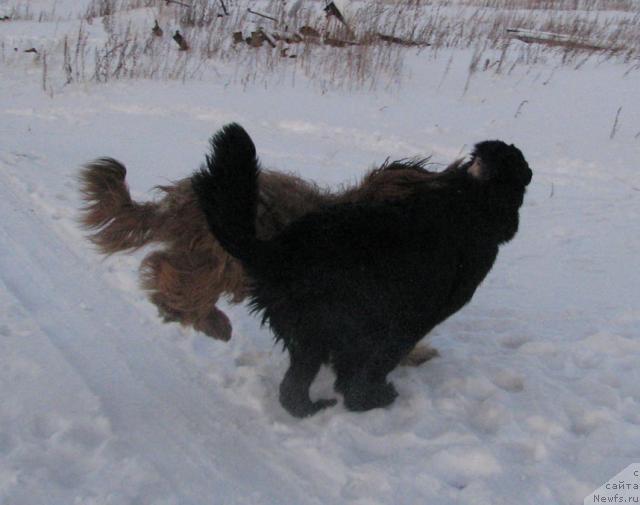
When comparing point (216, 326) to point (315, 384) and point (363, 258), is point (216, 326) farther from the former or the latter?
point (363, 258)

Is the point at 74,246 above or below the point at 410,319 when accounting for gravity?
below

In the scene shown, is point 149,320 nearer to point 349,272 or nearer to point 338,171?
point 349,272

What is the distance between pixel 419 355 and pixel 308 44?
6807mm

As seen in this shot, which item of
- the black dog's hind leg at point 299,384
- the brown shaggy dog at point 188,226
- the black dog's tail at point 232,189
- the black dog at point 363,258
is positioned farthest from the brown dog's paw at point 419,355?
the black dog's tail at point 232,189

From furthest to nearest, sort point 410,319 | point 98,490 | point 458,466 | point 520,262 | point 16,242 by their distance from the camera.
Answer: point 520,262 < point 16,242 < point 410,319 < point 458,466 < point 98,490

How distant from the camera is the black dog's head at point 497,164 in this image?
281 centimetres

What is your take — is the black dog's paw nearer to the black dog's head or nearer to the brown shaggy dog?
the brown shaggy dog

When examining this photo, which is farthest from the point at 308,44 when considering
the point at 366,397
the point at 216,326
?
the point at 366,397

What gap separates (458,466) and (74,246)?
296cm

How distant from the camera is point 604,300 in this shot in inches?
150

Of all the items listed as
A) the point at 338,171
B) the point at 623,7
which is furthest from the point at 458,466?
the point at 623,7

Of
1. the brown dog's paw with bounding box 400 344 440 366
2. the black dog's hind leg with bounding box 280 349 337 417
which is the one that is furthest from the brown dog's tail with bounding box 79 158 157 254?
the brown dog's paw with bounding box 400 344 440 366

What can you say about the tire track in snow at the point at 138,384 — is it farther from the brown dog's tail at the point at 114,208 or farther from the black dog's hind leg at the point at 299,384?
the brown dog's tail at the point at 114,208

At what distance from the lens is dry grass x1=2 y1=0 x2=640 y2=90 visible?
337 inches
